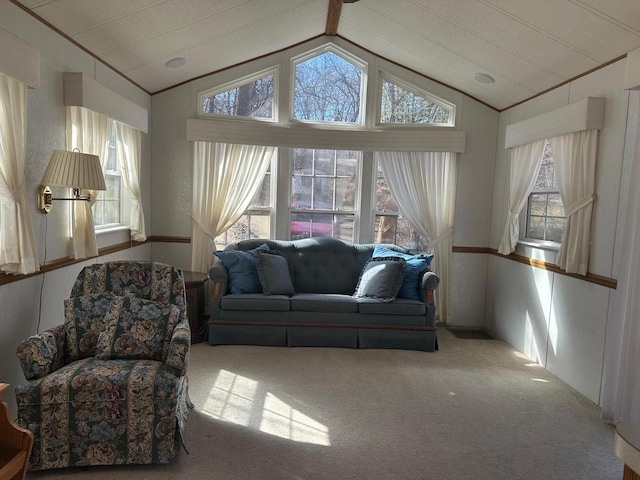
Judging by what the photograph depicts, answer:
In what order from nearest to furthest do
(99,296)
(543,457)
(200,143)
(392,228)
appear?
(543,457), (99,296), (200,143), (392,228)

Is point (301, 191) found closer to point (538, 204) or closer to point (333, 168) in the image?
point (333, 168)

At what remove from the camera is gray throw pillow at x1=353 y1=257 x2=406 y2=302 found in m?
4.55

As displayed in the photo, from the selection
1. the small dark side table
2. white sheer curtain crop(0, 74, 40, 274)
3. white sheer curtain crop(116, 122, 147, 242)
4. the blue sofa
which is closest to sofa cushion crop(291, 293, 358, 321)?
the blue sofa

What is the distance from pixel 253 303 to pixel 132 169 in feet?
5.55

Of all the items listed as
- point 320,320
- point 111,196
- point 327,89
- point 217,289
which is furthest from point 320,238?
point 111,196

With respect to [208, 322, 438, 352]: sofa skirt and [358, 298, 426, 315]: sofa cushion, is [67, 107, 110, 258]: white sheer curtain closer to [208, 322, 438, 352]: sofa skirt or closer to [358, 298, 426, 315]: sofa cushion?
[208, 322, 438, 352]: sofa skirt

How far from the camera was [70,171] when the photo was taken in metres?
2.96

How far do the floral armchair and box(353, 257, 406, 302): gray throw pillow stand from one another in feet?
7.25

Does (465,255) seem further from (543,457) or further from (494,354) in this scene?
(543,457)

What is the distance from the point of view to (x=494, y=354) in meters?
4.58

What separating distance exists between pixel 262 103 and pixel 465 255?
284 centimetres

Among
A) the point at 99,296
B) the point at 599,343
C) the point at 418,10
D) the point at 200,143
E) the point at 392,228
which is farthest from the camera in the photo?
the point at 392,228

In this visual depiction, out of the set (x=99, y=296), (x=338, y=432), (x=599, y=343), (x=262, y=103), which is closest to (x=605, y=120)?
(x=599, y=343)

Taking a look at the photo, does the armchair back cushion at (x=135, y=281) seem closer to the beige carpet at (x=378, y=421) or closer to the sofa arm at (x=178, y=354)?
the sofa arm at (x=178, y=354)
